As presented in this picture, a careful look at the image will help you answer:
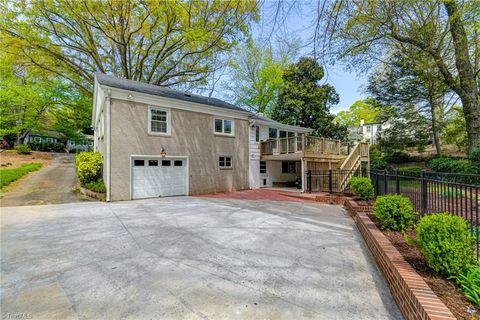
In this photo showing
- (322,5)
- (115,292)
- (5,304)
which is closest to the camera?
(5,304)

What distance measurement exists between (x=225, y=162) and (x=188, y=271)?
1116 centimetres

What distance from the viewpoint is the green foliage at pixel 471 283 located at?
2.29 meters

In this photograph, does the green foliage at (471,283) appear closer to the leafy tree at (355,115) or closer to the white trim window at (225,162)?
the white trim window at (225,162)

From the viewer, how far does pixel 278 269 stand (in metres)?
3.55

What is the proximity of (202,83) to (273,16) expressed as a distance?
20.2 metres

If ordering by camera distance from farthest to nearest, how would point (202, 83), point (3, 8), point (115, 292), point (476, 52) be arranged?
point (202, 83), point (3, 8), point (476, 52), point (115, 292)

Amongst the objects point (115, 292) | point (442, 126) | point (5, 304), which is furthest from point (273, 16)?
point (442, 126)

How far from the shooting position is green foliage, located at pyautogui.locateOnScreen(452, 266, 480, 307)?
2.29m

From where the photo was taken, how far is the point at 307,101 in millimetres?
22531

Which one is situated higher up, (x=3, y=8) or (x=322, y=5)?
(x=3, y=8)

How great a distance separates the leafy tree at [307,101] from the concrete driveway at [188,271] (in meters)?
18.1

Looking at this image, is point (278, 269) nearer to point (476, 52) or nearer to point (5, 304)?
point (5, 304)

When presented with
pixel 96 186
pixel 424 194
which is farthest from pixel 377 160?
pixel 96 186

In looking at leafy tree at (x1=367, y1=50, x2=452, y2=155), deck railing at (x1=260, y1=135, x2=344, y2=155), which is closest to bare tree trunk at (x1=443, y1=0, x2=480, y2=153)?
deck railing at (x1=260, y1=135, x2=344, y2=155)
